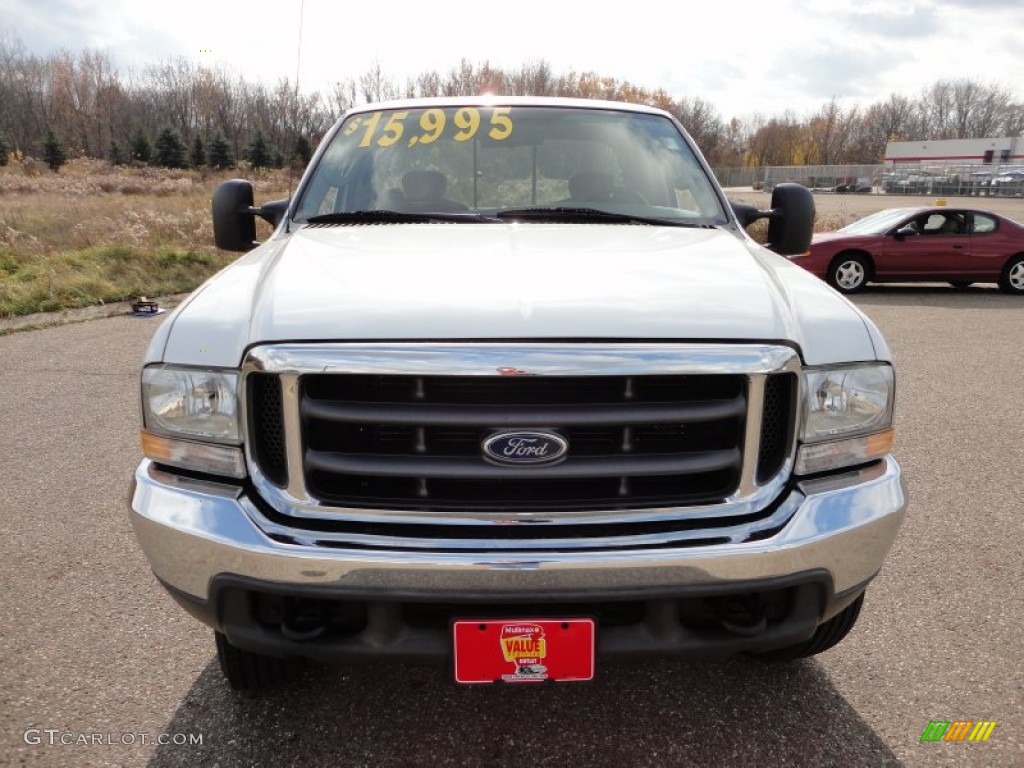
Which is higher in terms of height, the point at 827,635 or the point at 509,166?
the point at 509,166

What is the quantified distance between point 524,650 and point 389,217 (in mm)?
1757

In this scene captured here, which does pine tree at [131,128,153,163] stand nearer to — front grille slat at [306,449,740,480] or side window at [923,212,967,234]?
side window at [923,212,967,234]

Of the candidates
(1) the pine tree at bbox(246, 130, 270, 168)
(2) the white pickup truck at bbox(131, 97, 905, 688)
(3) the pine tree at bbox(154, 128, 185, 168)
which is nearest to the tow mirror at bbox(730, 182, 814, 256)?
(2) the white pickup truck at bbox(131, 97, 905, 688)

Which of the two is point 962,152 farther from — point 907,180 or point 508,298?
point 508,298

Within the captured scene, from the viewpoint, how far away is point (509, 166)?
3.21m

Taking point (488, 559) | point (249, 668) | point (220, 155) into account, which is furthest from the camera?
point (220, 155)

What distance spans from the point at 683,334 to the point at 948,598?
206cm

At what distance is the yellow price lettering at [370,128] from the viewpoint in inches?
134

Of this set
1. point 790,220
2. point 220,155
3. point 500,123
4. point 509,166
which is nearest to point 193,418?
point 509,166

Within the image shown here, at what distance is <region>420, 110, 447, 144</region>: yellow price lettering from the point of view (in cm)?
335

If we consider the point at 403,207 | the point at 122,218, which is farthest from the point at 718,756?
the point at 122,218

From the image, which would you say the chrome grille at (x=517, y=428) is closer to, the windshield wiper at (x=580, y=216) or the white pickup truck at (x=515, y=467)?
the white pickup truck at (x=515, y=467)

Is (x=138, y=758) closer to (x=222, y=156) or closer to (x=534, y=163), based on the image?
(x=534, y=163)

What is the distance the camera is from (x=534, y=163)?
3.23 meters
